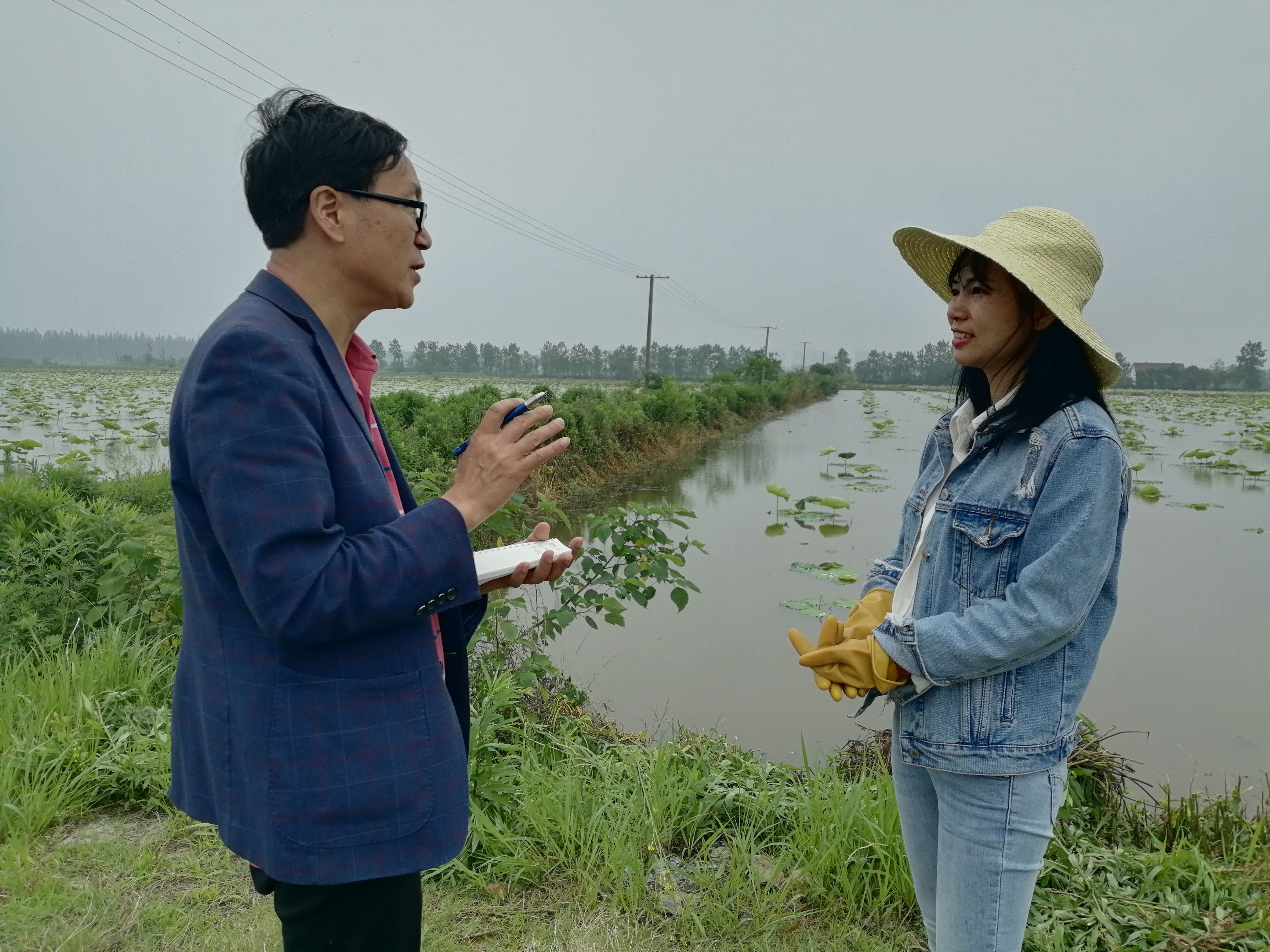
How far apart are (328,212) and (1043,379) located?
100 cm

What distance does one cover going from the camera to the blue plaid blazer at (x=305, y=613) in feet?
2.76

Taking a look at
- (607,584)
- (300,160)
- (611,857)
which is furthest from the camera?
(607,584)

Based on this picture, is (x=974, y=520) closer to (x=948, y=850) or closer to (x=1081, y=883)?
(x=948, y=850)

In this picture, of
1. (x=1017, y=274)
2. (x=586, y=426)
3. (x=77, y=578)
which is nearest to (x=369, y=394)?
(x=1017, y=274)

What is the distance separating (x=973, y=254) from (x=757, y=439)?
16.0m

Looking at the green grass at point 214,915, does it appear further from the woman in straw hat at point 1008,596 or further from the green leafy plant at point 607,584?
the green leafy plant at point 607,584

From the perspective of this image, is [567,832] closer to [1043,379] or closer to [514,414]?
[514,414]

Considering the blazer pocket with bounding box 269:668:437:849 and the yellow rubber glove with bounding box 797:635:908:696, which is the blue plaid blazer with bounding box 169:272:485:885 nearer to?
the blazer pocket with bounding box 269:668:437:849

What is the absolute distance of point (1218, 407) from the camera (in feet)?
110

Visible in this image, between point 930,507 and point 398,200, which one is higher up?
point 398,200

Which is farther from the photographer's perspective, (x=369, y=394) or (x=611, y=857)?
(x=611, y=857)

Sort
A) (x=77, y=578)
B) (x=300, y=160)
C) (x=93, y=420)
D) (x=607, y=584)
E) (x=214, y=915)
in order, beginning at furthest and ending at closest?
1. (x=93, y=420)
2. (x=77, y=578)
3. (x=607, y=584)
4. (x=214, y=915)
5. (x=300, y=160)

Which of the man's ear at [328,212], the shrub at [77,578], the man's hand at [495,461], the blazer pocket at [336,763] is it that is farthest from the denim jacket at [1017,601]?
the shrub at [77,578]

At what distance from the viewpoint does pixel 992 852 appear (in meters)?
1.15
